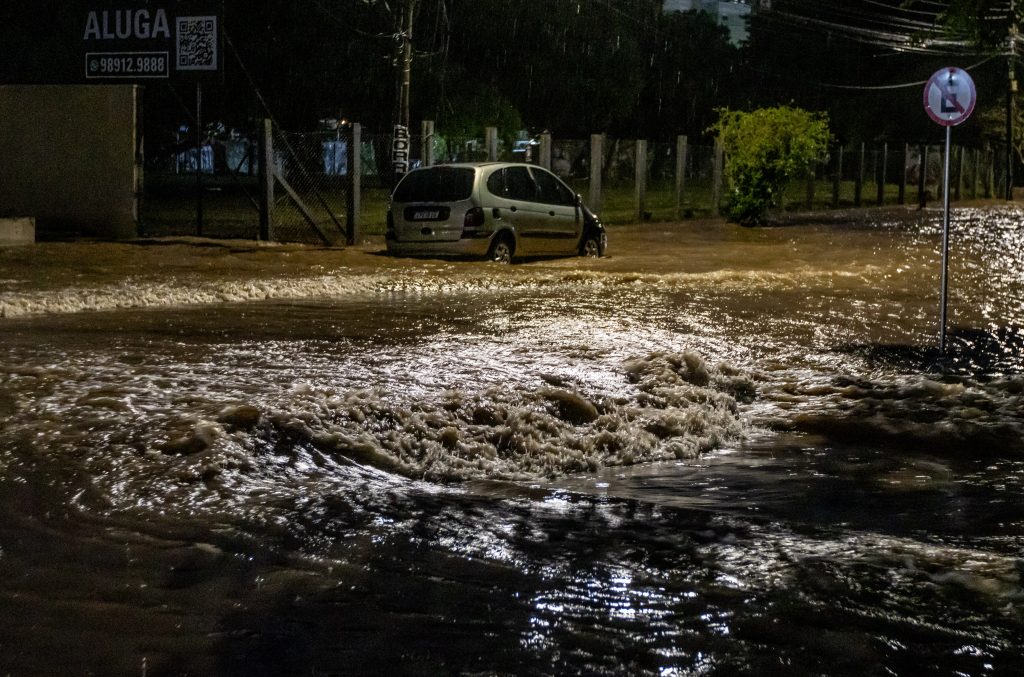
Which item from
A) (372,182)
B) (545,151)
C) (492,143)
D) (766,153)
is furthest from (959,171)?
(492,143)

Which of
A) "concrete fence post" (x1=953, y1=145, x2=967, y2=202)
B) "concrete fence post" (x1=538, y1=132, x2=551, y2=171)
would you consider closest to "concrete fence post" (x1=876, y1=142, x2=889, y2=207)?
"concrete fence post" (x1=953, y1=145, x2=967, y2=202)

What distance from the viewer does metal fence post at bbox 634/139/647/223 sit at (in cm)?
2873

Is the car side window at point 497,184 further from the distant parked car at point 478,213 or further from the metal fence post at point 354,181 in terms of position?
the metal fence post at point 354,181

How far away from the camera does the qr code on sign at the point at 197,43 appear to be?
19.9 meters

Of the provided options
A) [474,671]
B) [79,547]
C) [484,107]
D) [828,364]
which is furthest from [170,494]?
[484,107]

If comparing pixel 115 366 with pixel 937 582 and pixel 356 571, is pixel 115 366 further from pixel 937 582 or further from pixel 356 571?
pixel 937 582

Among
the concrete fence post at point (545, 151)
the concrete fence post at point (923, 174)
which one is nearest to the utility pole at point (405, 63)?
the concrete fence post at point (545, 151)

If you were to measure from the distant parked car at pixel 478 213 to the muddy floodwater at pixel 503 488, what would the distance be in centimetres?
429

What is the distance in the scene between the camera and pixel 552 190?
19047 millimetres

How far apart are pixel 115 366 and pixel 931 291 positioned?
34.5ft

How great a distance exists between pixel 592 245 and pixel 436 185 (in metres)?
3.17

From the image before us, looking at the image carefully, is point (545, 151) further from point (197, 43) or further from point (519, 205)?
point (197, 43)

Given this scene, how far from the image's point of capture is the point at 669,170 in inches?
1230

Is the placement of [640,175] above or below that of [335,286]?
above
